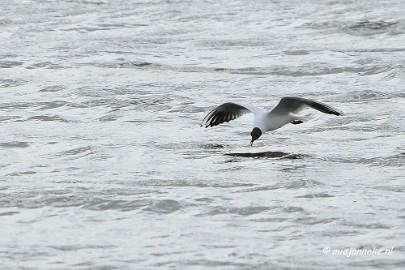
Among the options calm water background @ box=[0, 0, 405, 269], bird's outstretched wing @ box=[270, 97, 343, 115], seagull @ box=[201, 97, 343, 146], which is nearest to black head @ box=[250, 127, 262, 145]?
seagull @ box=[201, 97, 343, 146]

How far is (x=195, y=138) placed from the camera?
12.3 metres

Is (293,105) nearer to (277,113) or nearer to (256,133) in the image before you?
(277,113)

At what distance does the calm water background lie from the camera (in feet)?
28.0

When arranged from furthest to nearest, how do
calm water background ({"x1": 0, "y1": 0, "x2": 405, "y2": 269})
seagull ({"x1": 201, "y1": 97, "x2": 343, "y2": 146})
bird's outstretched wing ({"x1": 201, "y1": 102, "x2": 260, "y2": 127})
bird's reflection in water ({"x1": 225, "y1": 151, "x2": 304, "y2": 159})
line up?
bird's outstretched wing ({"x1": 201, "y1": 102, "x2": 260, "y2": 127}) < seagull ({"x1": 201, "y1": 97, "x2": 343, "y2": 146}) < bird's reflection in water ({"x1": 225, "y1": 151, "x2": 304, "y2": 159}) < calm water background ({"x1": 0, "y1": 0, "x2": 405, "y2": 269})

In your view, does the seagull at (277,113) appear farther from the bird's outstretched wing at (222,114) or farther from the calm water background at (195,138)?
the calm water background at (195,138)

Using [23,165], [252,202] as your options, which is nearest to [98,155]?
[23,165]

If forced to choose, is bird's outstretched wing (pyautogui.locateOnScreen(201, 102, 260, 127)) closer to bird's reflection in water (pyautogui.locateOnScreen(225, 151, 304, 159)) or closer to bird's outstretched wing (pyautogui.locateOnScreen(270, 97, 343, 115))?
bird's outstretched wing (pyautogui.locateOnScreen(270, 97, 343, 115))

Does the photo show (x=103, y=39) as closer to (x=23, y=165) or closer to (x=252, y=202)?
(x=23, y=165)

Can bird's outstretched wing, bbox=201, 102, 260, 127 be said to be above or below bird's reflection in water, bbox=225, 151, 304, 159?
above

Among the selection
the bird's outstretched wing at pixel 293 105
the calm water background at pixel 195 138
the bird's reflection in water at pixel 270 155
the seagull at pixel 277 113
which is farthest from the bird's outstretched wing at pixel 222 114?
the bird's reflection in water at pixel 270 155

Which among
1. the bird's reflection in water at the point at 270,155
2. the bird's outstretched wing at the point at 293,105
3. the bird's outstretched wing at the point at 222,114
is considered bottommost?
the bird's reflection in water at the point at 270,155

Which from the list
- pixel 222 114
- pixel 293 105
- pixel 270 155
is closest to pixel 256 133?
pixel 270 155

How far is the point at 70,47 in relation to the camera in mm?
18062

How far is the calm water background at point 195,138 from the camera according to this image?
8523mm
